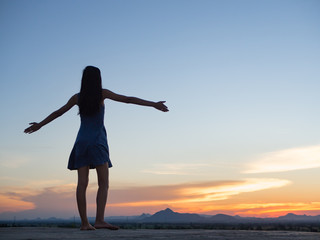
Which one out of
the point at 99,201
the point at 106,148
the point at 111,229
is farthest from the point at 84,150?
the point at 111,229

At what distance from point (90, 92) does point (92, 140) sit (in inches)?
27.0

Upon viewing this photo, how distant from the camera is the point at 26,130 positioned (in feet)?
18.7

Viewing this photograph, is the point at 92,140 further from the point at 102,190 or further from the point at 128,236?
the point at 128,236

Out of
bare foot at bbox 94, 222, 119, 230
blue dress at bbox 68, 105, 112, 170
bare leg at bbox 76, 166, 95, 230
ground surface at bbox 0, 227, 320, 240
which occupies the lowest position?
ground surface at bbox 0, 227, 320, 240

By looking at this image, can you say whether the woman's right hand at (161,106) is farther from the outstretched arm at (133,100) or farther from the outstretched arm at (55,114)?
the outstretched arm at (55,114)

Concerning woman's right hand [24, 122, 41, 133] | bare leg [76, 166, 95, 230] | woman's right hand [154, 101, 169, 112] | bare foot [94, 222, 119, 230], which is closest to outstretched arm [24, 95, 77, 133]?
woman's right hand [24, 122, 41, 133]

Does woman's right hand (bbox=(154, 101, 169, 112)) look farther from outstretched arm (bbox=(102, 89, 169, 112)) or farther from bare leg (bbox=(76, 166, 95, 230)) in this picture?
bare leg (bbox=(76, 166, 95, 230))

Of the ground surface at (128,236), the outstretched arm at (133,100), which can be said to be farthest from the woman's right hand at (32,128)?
the ground surface at (128,236)

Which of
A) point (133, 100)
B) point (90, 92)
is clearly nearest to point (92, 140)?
point (90, 92)

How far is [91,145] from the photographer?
486 cm

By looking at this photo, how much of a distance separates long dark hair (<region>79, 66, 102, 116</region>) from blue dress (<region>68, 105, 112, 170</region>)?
97mm

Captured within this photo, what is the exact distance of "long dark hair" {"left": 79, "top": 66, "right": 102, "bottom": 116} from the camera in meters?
5.00

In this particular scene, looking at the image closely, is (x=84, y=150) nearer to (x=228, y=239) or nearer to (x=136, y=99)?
(x=136, y=99)

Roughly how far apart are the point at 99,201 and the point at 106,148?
0.72 m
